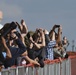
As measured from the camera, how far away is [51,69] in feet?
61.4

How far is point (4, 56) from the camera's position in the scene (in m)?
14.0

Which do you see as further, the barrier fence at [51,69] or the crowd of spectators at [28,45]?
the barrier fence at [51,69]

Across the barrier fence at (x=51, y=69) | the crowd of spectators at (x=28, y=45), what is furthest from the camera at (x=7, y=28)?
the barrier fence at (x=51, y=69)

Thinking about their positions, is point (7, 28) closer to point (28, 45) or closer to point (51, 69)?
point (28, 45)

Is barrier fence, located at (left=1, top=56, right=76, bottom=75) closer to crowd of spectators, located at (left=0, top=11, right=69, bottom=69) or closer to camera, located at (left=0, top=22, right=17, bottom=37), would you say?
crowd of spectators, located at (left=0, top=11, right=69, bottom=69)

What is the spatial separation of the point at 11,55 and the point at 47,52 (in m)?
4.01

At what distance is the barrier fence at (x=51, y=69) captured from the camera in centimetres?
1487

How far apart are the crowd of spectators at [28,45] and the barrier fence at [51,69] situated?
16 cm

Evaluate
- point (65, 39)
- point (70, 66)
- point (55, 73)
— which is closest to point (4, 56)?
point (55, 73)

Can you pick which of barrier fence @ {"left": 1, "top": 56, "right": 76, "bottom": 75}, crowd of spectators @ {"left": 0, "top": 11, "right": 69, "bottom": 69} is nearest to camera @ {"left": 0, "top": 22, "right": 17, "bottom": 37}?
crowd of spectators @ {"left": 0, "top": 11, "right": 69, "bottom": 69}

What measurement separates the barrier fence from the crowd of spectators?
0.16m

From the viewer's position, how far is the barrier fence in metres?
14.9

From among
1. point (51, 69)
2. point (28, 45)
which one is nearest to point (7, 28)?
point (28, 45)

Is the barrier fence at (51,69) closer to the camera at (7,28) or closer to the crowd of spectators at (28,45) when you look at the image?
the crowd of spectators at (28,45)
